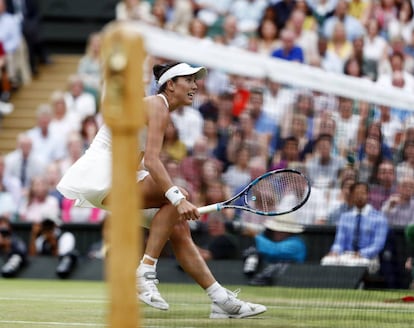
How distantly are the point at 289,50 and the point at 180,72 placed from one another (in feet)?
26.8

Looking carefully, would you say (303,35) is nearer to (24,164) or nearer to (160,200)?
(24,164)

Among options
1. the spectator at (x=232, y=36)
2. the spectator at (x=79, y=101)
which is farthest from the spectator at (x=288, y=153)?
the spectator at (x=79, y=101)

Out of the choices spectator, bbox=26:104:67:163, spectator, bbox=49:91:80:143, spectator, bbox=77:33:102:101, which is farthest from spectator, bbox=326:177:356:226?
spectator, bbox=77:33:102:101

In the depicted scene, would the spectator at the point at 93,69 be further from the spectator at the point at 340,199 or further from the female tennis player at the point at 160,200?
the female tennis player at the point at 160,200

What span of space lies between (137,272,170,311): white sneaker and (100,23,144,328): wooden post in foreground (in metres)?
3.61

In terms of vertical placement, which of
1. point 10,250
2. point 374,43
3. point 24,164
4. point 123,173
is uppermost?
point 374,43

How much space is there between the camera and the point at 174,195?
8.20 meters

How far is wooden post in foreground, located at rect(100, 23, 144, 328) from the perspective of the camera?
16.0 ft

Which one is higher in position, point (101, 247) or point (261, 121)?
point (261, 121)

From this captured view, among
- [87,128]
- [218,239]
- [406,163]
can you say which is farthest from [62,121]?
[406,163]

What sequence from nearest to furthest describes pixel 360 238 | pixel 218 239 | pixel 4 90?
pixel 360 238, pixel 218 239, pixel 4 90

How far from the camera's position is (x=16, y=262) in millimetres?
14992

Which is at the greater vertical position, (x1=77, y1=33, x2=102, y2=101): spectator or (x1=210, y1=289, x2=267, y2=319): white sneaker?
(x1=77, y1=33, x2=102, y2=101): spectator

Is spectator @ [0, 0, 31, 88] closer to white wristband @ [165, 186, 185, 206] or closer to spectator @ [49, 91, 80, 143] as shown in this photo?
spectator @ [49, 91, 80, 143]
